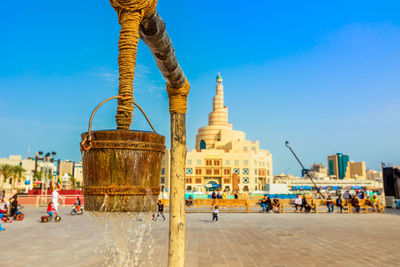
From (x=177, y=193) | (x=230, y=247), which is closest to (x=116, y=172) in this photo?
(x=177, y=193)

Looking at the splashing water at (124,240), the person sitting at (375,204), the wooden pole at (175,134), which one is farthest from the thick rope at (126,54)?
the person sitting at (375,204)

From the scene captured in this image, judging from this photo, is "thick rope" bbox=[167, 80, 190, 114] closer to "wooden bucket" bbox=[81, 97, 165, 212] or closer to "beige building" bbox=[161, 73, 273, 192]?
"wooden bucket" bbox=[81, 97, 165, 212]

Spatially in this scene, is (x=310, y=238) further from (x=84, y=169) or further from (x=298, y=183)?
(x=298, y=183)

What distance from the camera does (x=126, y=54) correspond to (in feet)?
8.09

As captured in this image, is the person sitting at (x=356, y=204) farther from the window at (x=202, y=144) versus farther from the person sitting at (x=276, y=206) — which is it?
the window at (x=202, y=144)

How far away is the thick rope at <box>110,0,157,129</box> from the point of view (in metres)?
2.43

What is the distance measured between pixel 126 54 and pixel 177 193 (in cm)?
240

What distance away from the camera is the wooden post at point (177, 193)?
4174 millimetres

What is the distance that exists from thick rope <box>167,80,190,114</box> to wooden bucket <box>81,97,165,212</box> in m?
2.09

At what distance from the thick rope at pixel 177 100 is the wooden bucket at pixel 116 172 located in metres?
2.09

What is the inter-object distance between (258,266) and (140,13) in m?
6.02

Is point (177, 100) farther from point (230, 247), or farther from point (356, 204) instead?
point (356, 204)

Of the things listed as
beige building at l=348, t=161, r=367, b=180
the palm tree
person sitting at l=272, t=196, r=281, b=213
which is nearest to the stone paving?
person sitting at l=272, t=196, r=281, b=213

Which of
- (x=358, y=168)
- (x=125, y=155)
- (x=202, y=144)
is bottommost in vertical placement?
(x=125, y=155)
